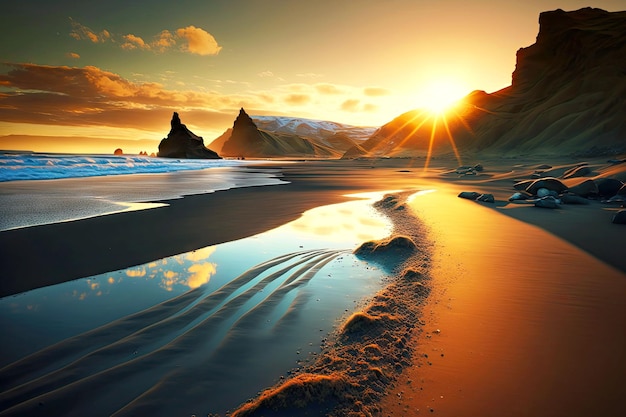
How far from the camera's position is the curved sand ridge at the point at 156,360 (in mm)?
2646

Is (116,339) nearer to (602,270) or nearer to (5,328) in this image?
(5,328)

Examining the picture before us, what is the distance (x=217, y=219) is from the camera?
10938 mm

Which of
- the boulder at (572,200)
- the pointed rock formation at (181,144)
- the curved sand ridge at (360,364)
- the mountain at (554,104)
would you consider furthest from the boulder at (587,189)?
the pointed rock formation at (181,144)

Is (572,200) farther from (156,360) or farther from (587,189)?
(156,360)

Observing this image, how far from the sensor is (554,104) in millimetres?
78875

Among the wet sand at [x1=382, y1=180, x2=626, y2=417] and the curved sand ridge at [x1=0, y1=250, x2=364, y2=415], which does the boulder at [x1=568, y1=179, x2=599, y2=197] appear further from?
the curved sand ridge at [x1=0, y1=250, x2=364, y2=415]

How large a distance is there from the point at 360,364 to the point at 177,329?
2.32 meters

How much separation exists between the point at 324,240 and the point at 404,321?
4414 mm

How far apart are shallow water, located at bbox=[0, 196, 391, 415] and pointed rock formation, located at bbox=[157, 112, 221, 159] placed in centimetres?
13513

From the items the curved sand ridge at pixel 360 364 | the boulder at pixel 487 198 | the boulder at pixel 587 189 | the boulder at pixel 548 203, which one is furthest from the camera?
the boulder at pixel 587 189

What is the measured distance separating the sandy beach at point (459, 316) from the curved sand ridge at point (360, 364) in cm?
1

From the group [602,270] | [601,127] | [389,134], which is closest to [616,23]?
[601,127]

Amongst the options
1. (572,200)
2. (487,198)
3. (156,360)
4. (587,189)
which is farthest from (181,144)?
(156,360)

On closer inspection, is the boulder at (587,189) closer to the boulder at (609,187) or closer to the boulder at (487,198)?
the boulder at (609,187)
